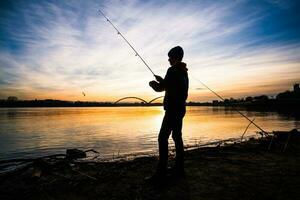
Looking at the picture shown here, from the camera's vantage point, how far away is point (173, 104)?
17.1 ft

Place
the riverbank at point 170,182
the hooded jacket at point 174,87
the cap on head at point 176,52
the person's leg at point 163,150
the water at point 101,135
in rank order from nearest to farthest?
the riverbank at point 170,182
the person's leg at point 163,150
the hooded jacket at point 174,87
the cap on head at point 176,52
the water at point 101,135

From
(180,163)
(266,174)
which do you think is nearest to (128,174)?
(180,163)

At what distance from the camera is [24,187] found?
5.19 meters

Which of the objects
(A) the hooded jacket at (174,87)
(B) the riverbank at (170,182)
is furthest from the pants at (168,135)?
(B) the riverbank at (170,182)

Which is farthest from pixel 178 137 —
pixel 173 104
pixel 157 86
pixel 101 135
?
pixel 101 135

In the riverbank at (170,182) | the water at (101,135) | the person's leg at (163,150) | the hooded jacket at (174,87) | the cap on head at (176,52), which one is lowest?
the water at (101,135)

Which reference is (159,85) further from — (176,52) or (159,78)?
(176,52)

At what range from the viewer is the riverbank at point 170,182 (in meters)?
4.35

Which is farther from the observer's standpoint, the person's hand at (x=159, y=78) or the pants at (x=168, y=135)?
the person's hand at (x=159, y=78)

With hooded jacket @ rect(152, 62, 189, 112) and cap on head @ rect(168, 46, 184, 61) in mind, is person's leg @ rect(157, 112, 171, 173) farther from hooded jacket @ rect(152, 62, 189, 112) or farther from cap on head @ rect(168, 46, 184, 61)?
cap on head @ rect(168, 46, 184, 61)

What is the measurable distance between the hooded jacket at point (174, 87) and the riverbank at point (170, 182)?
175 centimetres

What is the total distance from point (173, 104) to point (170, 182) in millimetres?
1785

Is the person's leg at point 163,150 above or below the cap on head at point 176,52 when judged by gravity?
below

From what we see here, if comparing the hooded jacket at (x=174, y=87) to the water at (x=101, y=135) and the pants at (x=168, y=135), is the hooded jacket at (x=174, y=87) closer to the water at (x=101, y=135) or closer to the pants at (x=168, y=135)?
the pants at (x=168, y=135)
